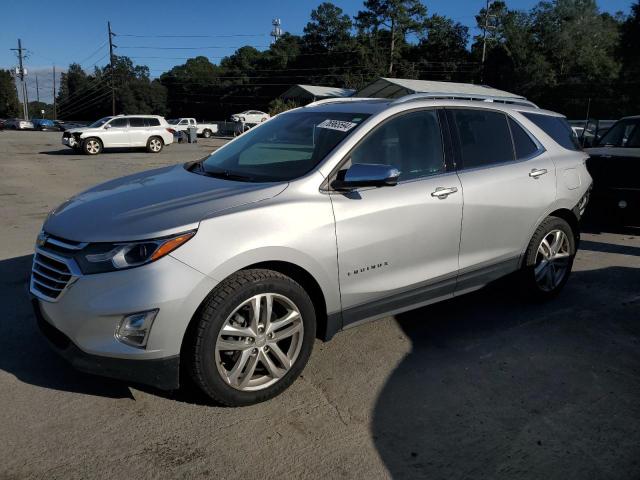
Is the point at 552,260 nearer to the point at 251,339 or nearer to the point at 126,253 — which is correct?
the point at 251,339

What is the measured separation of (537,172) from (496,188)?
23.9 inches

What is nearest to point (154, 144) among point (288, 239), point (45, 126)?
point (288, 239)

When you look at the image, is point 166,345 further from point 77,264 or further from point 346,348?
point 346,348

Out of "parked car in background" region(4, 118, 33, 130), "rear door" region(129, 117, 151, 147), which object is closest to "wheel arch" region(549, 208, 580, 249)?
"rear door" region(129, 117, 151, 147)

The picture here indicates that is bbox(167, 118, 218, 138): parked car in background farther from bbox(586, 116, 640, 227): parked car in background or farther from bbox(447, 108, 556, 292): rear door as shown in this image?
bbox(447, 108, 556, 292): rear door

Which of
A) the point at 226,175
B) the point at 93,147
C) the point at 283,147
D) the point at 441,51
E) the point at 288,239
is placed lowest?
the point at 93,147

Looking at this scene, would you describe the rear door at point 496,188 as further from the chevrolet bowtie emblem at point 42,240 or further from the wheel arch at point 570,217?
the chevrolet bowtie emblem at point 42,240

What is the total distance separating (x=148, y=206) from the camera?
3.05m

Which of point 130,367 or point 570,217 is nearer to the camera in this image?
point 130,367

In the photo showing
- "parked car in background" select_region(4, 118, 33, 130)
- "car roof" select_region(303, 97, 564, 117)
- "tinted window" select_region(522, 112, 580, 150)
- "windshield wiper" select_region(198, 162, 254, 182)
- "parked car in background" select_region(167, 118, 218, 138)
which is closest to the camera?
"windshield wiper" select_region(198, 162, 254, 182)

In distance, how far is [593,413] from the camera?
10.1 feet

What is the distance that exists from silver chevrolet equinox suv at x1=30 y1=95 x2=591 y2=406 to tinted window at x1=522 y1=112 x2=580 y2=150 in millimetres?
179

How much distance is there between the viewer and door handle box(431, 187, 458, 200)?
3697 millimetres

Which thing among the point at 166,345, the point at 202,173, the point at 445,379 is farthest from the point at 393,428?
the point at 202,173
